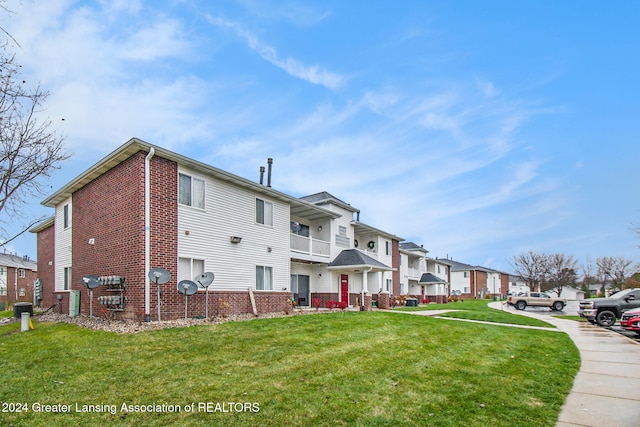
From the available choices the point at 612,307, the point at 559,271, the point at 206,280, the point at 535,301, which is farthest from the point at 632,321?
the point at 559,271

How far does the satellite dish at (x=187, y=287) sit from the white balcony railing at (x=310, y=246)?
8.33 m

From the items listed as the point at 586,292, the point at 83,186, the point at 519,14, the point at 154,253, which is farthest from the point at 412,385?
the point at 586,292

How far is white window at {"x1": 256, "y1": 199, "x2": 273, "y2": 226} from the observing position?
751 inches

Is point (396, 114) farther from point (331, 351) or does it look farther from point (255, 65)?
point (331, 351)

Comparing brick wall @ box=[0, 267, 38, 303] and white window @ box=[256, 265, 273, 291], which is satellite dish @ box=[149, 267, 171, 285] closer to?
white window @ box=[256, 265, 273, 291]

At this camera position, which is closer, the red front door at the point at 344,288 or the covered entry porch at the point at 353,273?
the covered entry porch at the point at 353,273

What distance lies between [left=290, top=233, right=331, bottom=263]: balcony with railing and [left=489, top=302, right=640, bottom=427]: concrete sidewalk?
14.0 metres

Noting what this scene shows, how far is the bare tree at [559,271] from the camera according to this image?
201ft

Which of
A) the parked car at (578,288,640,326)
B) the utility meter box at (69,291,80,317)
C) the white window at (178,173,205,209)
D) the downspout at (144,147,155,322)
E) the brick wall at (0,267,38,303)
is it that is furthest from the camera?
the brick wall at (0,267,38,303)

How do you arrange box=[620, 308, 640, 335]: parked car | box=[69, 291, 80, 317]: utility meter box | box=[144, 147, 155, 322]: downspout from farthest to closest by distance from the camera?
1. box=[69, 291, 80, 317]: utility meter box
2. box=[620, 308, 640, 335]: parked car
3. box=[144, 147, 155, 322]: downspout

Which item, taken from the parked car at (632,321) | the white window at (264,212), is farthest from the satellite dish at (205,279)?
the parked car at (632,321)

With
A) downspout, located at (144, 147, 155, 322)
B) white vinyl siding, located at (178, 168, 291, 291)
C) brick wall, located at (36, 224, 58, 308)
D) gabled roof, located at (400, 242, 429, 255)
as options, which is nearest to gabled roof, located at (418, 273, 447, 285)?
gabled roof, located at (400, 242, 429, 255)

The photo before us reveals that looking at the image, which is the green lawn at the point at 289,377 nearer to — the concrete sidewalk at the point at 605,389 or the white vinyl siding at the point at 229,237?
the concrete sidewalk at the point at 605,389

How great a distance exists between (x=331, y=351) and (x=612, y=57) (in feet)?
44.5
